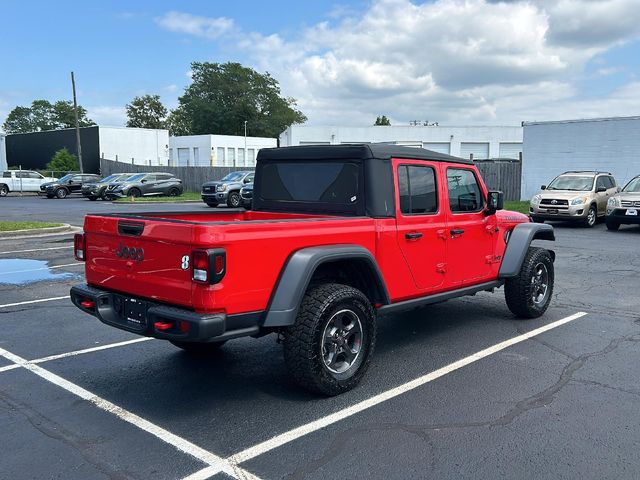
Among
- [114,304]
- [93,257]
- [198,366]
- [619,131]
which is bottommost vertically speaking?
[198,366]

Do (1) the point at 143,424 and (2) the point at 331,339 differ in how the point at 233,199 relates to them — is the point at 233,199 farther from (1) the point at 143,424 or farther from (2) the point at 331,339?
(1) the point at 143,424

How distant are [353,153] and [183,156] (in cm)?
5399

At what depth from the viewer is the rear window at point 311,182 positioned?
5.06m

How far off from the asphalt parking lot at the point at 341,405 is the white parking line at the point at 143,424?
0.04 feet

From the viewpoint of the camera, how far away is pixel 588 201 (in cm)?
1762

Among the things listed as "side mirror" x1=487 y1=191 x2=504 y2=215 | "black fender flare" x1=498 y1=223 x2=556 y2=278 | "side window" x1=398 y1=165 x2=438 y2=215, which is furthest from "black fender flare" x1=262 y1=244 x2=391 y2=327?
"black fender flare" x1=498 y1=223 x2=556 y2=278

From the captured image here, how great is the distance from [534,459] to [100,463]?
→ 101 inches

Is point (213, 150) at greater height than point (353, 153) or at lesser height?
greater

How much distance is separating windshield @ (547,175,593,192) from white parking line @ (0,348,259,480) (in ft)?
56.5

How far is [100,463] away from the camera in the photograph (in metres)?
3.41

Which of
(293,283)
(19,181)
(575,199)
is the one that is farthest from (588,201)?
(19,181)

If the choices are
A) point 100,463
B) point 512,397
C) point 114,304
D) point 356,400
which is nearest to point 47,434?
point 100,463

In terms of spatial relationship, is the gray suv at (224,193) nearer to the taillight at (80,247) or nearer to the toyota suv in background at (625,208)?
the toyota suv in background at (625,208)

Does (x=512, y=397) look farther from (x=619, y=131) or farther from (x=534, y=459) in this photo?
(x=619, y=131)
